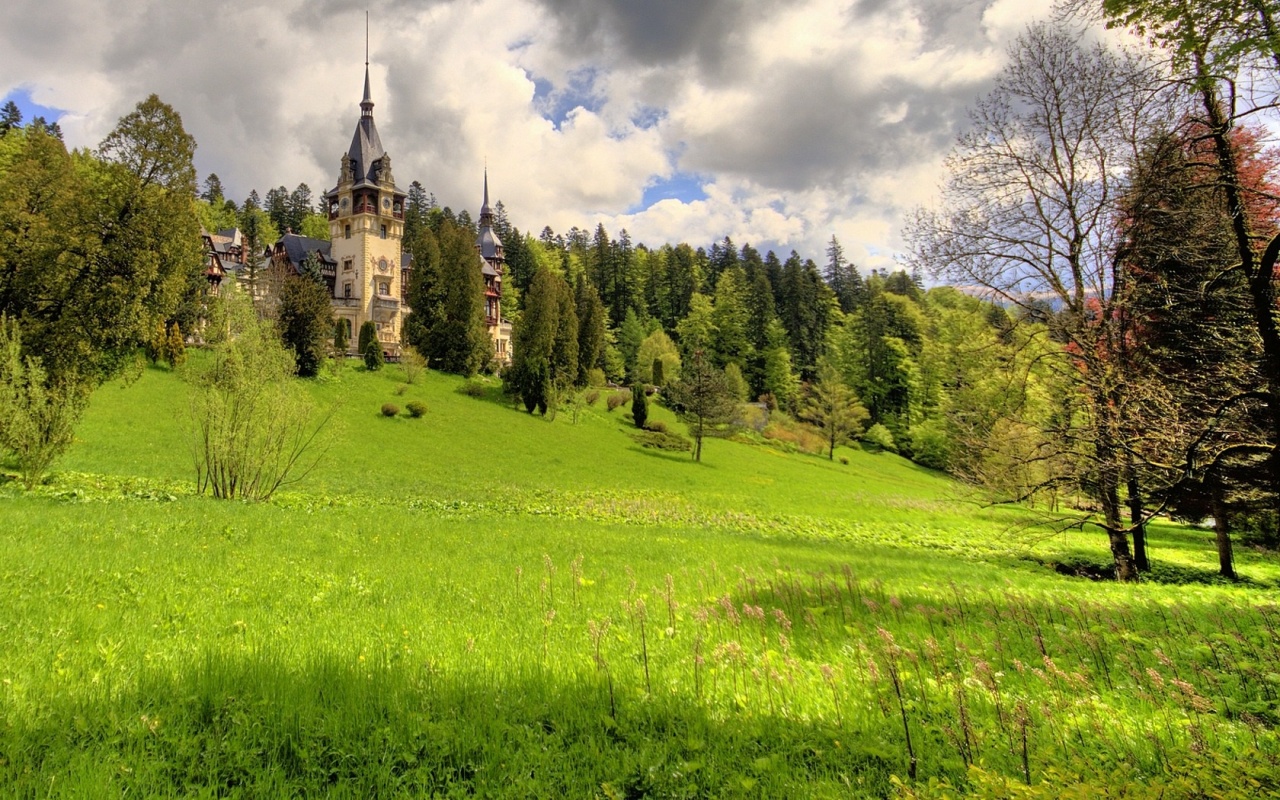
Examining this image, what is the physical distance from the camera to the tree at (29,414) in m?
13.8

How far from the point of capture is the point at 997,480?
12836 mm

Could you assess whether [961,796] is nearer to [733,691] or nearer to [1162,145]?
[733,691]

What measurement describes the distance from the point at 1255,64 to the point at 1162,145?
173 centimetres

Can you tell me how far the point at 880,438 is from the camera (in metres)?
61.8

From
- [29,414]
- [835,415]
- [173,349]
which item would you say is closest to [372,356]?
[173,349]

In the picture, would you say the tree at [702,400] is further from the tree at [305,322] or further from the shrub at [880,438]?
the tree at [305,322]

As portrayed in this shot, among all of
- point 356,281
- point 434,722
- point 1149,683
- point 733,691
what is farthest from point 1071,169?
point 356,281

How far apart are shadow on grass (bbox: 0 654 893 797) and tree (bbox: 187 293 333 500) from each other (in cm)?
1299

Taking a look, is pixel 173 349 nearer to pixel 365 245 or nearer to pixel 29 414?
pixel 29 414

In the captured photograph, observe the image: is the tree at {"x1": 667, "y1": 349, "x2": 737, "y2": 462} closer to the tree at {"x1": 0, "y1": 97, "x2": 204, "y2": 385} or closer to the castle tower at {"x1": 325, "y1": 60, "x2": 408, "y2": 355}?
the tree at {"x1": 0, "y1": 97, "x2": 204, "y2": 385}

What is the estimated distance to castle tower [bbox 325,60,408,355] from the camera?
60.9m

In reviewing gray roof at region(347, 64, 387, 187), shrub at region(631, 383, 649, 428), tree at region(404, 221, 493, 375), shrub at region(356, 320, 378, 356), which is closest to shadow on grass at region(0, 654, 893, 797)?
shrub at region(631, 383, 649, 428)

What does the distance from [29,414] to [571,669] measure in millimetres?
17187

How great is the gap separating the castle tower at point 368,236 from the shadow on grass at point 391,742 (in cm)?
6188
